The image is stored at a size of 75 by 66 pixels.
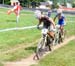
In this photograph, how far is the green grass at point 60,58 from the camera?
45.1 ft

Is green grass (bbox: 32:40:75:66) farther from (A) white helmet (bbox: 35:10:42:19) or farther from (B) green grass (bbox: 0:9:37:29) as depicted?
(B) green grass (bbox: 0:9:37:29)

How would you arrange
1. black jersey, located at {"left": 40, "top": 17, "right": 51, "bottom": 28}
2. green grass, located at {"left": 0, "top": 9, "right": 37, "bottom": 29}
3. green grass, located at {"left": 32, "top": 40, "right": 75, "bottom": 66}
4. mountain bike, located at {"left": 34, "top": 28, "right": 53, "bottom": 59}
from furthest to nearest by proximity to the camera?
green grass, located at {"left": 0, "top": 9, "right": 37, "bottom": 29}, black jersey, located at {"left": 40, "top": 17, "right": 51, "bottom": 28}, mountain bike, located at {"left": 34, "top": 28, "right": 53, "bottom": 59}, green grass, located at {"left": 32, "top": 40, "right": 75, "bottom": 66}

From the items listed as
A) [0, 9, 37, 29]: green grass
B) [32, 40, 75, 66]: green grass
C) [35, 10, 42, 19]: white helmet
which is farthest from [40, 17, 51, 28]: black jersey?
[0, 9, 37, 29]: green grass

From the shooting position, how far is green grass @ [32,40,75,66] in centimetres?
1373

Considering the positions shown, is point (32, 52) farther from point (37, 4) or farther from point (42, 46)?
point (37, 4)

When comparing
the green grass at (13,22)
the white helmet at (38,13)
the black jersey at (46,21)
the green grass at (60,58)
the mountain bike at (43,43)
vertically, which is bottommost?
the green grass at (13,22)

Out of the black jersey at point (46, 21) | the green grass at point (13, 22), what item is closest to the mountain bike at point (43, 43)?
the black jersey at point (46, 21)

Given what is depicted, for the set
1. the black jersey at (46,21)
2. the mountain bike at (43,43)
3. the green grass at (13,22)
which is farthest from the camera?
the green grass at (13,22)

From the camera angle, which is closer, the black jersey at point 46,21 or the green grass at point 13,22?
the black jersey at point 46,21

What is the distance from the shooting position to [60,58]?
49.1 ft

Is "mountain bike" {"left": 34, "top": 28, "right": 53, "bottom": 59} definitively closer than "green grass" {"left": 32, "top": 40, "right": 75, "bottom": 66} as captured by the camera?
No

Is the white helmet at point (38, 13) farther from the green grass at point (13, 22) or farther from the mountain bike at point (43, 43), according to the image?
the green grass at point (13, 22)

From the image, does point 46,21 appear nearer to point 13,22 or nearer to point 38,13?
point 38,13

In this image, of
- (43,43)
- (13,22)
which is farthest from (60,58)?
(13,22)
